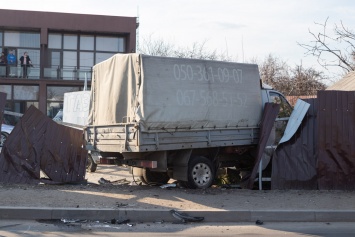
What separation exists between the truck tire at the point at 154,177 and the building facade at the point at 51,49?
19194 mm

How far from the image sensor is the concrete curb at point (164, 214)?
7797 millimetres

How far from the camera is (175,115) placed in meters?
9.89

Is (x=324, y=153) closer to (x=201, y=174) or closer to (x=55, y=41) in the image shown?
(x=201, y=174)

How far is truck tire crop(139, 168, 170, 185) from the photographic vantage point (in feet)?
37.4

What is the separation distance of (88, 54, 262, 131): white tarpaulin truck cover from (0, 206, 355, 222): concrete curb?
212 cm

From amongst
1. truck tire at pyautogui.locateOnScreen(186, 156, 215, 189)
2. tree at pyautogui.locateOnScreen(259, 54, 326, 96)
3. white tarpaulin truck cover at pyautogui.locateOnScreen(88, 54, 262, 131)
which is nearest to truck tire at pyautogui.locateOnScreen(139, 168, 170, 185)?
truck tire at pyautogui.locateOnScreen(186, 156, 215, 189)

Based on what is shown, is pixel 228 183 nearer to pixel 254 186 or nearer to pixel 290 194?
pixel 254 186

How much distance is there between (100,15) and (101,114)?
20.3 metres

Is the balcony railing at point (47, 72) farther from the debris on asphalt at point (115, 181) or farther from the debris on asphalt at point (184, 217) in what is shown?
the debris on asphalt at point (184, 217)

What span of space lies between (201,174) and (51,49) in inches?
898

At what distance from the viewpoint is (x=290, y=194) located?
32.2 feet

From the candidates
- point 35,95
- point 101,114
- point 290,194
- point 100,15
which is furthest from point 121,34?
point 290,194

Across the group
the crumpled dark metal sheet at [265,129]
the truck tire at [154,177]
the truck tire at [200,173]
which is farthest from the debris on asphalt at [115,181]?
the crumpled dark metal sheet at [265,129]

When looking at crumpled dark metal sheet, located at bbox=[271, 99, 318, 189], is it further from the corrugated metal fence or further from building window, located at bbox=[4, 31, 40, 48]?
building window, located at bbox=[4, 31, 40, 48]
